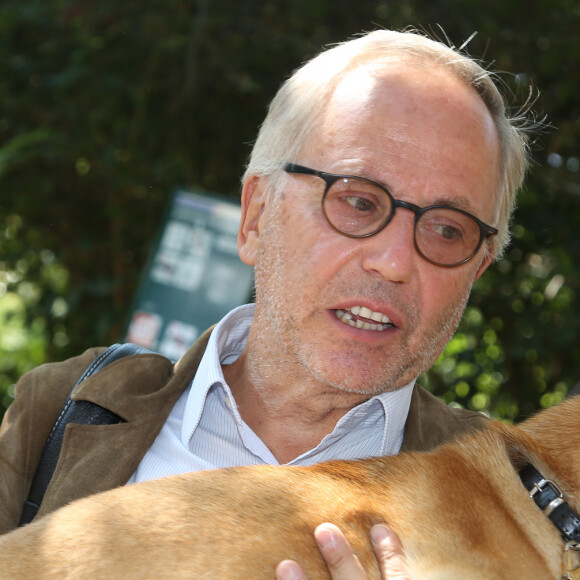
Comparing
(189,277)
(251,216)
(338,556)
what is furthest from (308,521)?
(189,277)

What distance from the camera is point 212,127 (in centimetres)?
466

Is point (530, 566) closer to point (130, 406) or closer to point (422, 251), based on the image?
point (422, 251)

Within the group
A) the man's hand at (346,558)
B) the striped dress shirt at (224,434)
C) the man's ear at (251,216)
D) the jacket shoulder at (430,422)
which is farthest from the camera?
the man's ear at (251,216)

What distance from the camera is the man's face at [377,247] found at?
1.89 metres

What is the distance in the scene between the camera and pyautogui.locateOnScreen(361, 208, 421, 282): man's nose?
1861 millimetres

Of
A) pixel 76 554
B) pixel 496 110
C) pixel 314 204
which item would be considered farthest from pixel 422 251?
pixel 76 554

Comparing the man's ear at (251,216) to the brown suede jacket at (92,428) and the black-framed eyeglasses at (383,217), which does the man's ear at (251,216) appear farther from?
the brown suede jacket at (92,428)

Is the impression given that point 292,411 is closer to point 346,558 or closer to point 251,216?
point 251,216

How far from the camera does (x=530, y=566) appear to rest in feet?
4.67

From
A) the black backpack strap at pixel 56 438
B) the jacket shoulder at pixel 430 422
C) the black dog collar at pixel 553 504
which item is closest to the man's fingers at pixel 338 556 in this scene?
the black dog collar at pixel 553 504

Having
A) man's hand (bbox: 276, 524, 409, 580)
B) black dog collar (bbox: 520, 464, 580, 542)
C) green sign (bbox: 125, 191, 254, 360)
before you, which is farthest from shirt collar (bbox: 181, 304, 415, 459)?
green sign (bbox: 125, 191, 254, 360)

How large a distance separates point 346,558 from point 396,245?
0.84 meters

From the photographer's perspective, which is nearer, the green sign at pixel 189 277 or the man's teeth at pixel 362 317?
the man's teeth at pixel 362 317

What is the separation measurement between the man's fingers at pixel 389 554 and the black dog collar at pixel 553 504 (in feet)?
1.11
